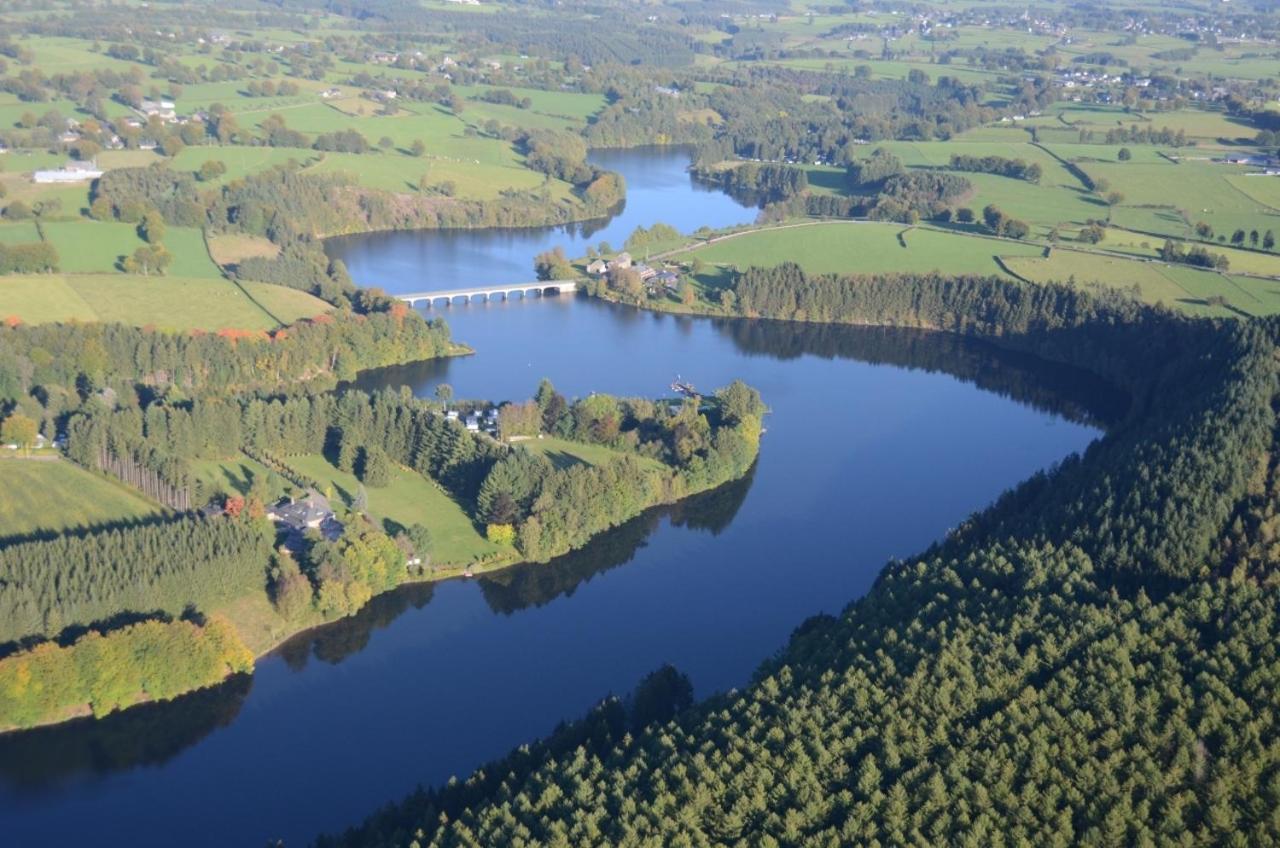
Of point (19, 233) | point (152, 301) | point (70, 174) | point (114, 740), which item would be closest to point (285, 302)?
point (152, 301)

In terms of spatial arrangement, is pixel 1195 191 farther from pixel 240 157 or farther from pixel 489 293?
pixel 240 157

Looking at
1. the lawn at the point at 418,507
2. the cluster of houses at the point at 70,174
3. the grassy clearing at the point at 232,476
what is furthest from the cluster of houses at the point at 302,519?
the cluster of houses at the point at 70,174

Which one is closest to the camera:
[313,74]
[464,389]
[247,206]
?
[464,389]

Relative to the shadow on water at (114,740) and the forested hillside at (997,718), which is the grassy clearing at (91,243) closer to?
the shadow on water at (114,740)

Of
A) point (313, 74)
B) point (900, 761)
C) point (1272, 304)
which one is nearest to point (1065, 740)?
point (900, 761)

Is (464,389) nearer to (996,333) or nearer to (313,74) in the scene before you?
(996,333)

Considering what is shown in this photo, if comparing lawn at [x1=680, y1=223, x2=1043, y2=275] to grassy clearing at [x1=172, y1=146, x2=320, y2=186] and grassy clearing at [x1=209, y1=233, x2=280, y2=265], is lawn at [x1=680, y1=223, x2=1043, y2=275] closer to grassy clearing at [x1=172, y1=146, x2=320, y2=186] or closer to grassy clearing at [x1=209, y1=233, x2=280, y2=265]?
grassy clearing at [x1=209, y1=233, x2=280, y2=265]
